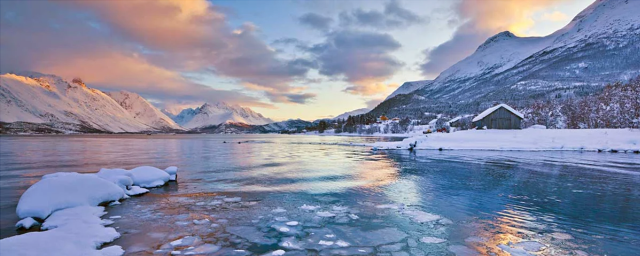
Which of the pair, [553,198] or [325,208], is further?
[553,198]

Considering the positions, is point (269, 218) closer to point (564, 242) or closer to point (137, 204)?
point (137, 204)

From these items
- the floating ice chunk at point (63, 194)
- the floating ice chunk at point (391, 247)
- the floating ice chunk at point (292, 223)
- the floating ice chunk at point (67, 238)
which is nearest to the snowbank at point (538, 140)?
the floating ice chunk at point (292, 223)

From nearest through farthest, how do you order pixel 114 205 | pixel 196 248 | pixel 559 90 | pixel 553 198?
pixel 196 248 < pixel 114 205 < pixel 553 198 < pixel 559 90

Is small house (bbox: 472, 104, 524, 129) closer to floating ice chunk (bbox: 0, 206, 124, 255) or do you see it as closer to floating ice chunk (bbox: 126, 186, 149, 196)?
floating ice chunk (bbox: 126, 186, 149, 196)

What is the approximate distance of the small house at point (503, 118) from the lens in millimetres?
56281

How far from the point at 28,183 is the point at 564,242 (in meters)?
27.4

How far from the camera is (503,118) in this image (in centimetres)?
5697

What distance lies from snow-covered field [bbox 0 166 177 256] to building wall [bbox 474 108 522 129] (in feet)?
198

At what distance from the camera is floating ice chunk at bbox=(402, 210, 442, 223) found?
10680mm

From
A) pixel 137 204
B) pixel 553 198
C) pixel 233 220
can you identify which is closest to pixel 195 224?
pixel 233 220

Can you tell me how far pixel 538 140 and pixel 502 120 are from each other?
1119 centimetres

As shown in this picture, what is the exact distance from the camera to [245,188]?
16938 mm

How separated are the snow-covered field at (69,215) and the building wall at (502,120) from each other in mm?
60243

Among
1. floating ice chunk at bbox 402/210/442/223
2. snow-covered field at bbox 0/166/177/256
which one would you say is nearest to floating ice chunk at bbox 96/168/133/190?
snow-covered field at bbox 0/166/177/256
